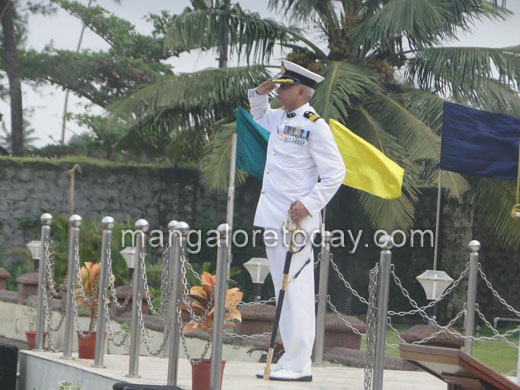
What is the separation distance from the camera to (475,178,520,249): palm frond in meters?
15.0

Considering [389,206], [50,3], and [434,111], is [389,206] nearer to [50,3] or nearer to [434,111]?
[434,111]

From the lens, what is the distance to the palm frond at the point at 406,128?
1422cm

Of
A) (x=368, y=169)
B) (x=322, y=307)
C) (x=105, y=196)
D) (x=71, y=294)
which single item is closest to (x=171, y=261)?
(x=71, y=294)

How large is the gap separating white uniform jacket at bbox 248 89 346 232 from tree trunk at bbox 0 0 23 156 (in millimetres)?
14945

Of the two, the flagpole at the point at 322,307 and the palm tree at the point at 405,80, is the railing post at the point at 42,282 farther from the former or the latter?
the palm tree at the point at 405,80

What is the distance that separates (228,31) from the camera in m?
15.6

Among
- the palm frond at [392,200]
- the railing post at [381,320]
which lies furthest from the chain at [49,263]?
the palm frond at [392,200]

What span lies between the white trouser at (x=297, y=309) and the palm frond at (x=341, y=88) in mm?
7301

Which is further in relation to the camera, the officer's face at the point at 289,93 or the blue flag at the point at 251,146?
the blue flag at the point at 251,146

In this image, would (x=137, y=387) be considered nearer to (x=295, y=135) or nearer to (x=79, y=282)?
(x=295, y=135)

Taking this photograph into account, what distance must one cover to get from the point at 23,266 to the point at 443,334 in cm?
879

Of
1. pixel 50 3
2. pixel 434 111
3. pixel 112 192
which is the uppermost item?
pixel 50 3

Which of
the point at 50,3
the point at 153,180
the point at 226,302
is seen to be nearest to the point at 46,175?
the point at 153,180

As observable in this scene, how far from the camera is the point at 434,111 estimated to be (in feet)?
49.4
